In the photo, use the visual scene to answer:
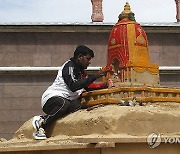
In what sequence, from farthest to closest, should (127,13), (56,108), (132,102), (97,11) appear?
(97,11), (127,13), (56,108), (132,102)

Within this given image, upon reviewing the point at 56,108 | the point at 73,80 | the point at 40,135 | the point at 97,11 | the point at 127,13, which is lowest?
the point at 40,135

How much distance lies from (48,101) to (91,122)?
73 centimetres

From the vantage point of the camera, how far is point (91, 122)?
6262mm

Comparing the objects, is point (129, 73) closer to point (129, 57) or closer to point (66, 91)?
point (129, 57)

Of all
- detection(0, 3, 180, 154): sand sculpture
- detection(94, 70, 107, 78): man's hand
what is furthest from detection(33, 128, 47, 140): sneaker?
detection(94, 70, 107, 78): man's hand

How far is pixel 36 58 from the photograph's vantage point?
14.8 m

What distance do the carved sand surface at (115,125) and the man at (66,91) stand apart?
0.17m

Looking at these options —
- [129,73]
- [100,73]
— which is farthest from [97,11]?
[100,73]

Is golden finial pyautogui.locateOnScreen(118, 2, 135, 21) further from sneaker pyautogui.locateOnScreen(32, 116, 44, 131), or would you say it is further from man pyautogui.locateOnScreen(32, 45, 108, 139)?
sneaker pyautogui.locateOnScreen(32, 116, 44, 131)

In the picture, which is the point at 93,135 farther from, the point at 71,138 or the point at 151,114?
the point at 151,114

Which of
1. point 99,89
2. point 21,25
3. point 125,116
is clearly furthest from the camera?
point 21,25

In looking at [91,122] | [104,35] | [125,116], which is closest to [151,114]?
[125,116]

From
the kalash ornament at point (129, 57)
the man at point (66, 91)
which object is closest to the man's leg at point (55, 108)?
the man at point (66, 91)

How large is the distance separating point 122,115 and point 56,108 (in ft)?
3.20
